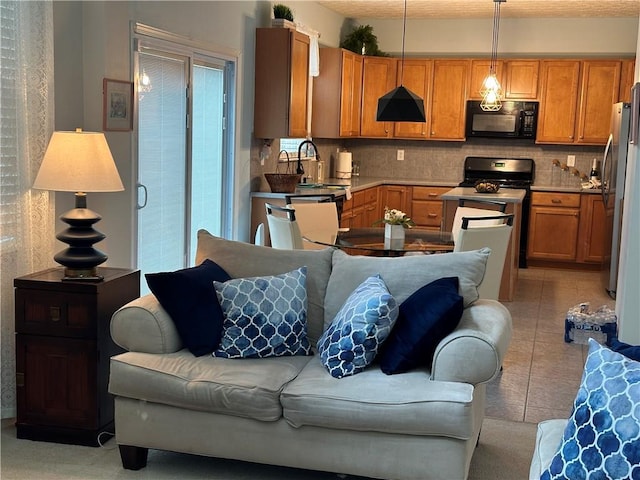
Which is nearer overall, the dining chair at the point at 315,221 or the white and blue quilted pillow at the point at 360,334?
the white and blue quilted pillow at the point at 360,334

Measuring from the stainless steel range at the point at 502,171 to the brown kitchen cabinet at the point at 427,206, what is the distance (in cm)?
33

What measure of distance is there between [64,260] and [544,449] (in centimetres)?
232

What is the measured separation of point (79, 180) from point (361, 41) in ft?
19.7

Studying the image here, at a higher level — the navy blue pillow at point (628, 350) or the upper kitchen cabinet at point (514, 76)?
the upper kitchen cabinet at point (514, 76)

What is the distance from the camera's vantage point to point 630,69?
8.39m

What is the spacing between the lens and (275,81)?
6773mm

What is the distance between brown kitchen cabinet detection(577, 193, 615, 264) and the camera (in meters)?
8.41

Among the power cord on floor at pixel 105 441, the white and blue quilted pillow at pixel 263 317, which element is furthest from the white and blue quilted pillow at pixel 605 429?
the power cord on floor at pixel 105 441

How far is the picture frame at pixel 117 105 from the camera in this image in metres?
4.36

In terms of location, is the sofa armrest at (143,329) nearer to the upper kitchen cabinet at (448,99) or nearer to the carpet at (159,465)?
the carpet at (159,465)

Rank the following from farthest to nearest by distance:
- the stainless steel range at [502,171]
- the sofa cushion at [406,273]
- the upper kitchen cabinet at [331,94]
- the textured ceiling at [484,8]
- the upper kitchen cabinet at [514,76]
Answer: the stainless steel range at [502,171] < the upper kitchen cabinet at [514,76] < the upper kitchen cabinet at [331,94] < the textured ceiling at [484,8] < the sofa cushion at [406,273]

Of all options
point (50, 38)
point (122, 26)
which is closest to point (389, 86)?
point (122, 26)

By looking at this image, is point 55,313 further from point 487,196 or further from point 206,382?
point 487,196

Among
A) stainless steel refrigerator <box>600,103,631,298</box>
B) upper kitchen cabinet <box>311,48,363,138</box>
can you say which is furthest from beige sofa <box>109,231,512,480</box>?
upper kitchen cabinet <box>311,48,363,138</box>
